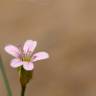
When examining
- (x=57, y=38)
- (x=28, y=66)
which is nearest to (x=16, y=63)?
(x=28, y=66)

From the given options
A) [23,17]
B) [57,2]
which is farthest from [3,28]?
[57,2]

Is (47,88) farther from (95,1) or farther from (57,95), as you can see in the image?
(95,1)

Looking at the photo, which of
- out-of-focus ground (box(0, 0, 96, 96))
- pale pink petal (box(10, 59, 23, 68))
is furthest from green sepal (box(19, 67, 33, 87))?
out-of-focus ground (box(0, 0, 96, 96))

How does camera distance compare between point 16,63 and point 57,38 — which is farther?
point 57,38

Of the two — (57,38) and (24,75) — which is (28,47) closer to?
(24,75)

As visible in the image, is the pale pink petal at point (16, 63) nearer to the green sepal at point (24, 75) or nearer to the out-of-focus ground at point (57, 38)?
the green sepal at point (24, 75)
